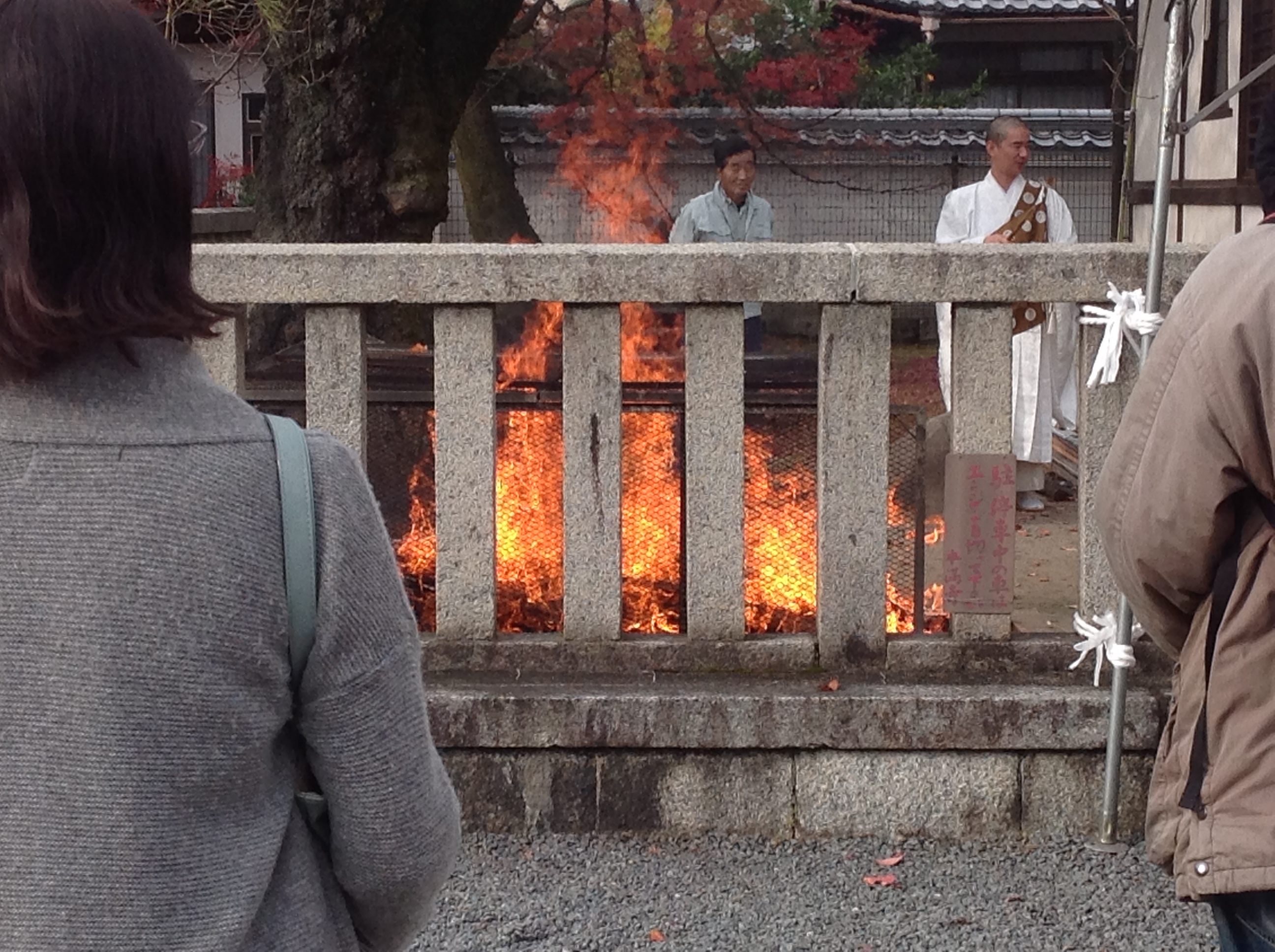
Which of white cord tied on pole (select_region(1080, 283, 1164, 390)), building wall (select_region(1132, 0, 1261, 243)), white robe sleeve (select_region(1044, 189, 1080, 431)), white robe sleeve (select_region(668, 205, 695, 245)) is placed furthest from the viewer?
white robe sleeve (select_region(668, 205, 695, 245))

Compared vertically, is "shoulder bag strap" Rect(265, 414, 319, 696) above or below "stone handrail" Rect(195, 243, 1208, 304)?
below

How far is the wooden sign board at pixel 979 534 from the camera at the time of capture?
4.67m

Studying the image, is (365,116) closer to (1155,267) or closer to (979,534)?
(979,534)

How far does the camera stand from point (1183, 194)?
1061 centimetres

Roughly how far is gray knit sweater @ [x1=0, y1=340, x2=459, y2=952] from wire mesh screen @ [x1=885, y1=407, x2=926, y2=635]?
3.47m

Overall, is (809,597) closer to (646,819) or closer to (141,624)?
(646,819)

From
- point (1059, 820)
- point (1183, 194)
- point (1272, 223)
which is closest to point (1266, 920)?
point (1272, 223)

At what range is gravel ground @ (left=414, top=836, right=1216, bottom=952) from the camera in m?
4.14

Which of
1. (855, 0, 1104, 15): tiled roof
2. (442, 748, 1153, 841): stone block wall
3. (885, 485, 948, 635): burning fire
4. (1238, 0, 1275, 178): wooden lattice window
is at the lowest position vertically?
(442, 748, 1153, 841): stone block wall

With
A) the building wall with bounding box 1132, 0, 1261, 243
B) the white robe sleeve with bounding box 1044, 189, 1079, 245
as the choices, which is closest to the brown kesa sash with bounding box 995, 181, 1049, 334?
the white robe sleeve with bounding box 1044, 189, 1079, 245

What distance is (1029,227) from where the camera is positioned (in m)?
9.09

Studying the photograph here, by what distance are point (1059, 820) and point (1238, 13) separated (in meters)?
6.47

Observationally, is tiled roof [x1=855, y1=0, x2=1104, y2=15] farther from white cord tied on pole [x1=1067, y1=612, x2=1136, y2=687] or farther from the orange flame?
white cord tied on pole [x1=1067, y1=612, x2=1136, y2=687]

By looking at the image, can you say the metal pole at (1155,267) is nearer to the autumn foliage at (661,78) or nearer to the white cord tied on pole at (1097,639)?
the white cord tied on pole at (1097,639)
